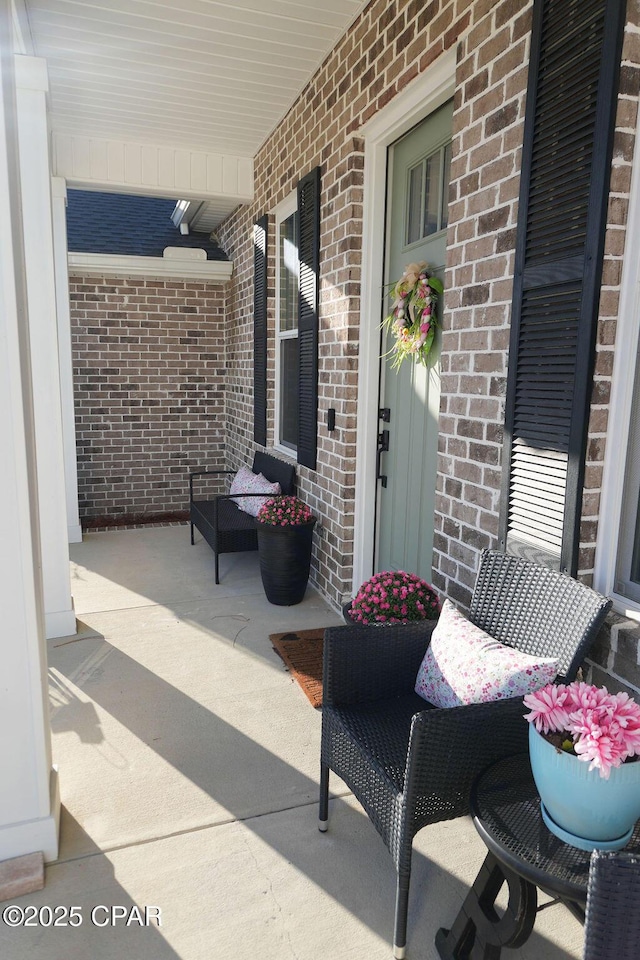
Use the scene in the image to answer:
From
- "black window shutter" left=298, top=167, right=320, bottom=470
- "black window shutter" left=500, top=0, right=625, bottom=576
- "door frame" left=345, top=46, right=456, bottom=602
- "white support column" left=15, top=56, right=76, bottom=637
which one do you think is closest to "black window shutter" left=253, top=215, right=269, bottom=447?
"black window shutter" left=298, top=167, right=320, bottom=470

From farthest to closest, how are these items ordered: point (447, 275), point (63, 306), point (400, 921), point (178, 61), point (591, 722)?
point (63, 306) < point (178, 61) < point (447, 275) < point (400, 921) < point (591, 722)

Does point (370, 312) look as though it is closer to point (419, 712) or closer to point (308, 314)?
point (308, 314)

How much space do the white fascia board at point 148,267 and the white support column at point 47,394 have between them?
131 inches

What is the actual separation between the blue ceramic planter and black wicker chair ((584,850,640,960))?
0.18 metres

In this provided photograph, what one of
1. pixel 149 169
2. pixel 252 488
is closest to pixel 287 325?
pixel 252 488

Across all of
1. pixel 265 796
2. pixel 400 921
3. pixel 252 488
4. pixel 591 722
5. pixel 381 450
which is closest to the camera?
pixel 591 722

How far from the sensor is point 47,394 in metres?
3.53

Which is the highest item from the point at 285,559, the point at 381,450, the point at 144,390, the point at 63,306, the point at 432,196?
the point at 432,196

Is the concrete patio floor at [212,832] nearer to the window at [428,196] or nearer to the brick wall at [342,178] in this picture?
the brick wall at [342,178]

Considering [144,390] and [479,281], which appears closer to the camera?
[479,281]

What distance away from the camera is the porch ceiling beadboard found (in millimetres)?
3287

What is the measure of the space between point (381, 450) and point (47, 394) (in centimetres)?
183

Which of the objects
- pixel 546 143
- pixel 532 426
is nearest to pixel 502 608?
pixel 532 426

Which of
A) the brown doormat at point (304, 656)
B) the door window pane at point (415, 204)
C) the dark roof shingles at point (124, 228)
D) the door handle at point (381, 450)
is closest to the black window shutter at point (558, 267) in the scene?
the door window pane at point (415, 204)
